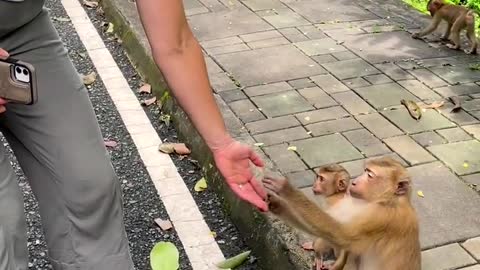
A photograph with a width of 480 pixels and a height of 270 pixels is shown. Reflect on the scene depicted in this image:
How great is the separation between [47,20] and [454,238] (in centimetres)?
204

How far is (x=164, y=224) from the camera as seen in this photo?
3.78m

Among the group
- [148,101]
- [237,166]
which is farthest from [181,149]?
[237,166]

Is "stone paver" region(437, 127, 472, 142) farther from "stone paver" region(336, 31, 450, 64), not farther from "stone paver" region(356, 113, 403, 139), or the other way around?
"stone paver" region(336, 31, 450, 64)

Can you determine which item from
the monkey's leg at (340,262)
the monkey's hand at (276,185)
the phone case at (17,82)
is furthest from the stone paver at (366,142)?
the phone case at (17,82)

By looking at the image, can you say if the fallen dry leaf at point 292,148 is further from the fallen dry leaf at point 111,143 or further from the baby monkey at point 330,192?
the fallen dry leaf at point 111,143

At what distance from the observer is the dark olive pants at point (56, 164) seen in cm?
222

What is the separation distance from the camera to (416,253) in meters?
2.80

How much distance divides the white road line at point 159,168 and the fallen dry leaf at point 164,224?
28 millimetres

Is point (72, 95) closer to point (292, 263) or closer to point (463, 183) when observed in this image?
point (292, 263)

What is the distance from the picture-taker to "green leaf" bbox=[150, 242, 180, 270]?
3418 mm

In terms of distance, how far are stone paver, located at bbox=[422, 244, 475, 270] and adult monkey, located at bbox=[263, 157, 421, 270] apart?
40cm

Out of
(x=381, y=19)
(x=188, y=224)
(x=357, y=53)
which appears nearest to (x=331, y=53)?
(x=357, y=53)

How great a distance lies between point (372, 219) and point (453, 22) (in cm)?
404

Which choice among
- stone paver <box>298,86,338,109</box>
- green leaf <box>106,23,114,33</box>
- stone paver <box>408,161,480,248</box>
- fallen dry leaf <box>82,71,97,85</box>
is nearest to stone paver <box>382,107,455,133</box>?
stone paver <box>298,86,338,109</box>
